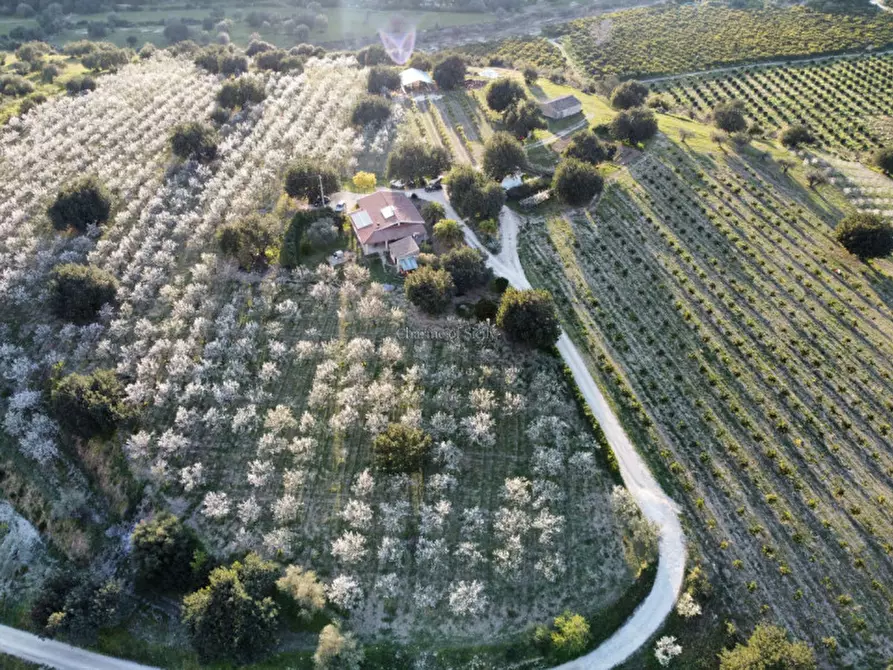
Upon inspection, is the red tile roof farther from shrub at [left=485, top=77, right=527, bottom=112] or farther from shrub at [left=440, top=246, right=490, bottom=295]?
shrub at [left=485, top=77, right=527, bottom=112]

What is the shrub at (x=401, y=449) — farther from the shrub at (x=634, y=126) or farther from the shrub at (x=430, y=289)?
the shrub at (x=634, y=126)

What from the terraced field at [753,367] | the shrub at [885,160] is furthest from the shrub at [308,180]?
the shrub at [885,160]

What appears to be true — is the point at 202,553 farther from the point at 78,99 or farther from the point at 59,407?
the point at 78,99

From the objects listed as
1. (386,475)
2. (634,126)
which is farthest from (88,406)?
(634,126)

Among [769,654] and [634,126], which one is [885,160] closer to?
[634,126]

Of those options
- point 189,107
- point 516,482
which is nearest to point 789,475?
point 516,482
